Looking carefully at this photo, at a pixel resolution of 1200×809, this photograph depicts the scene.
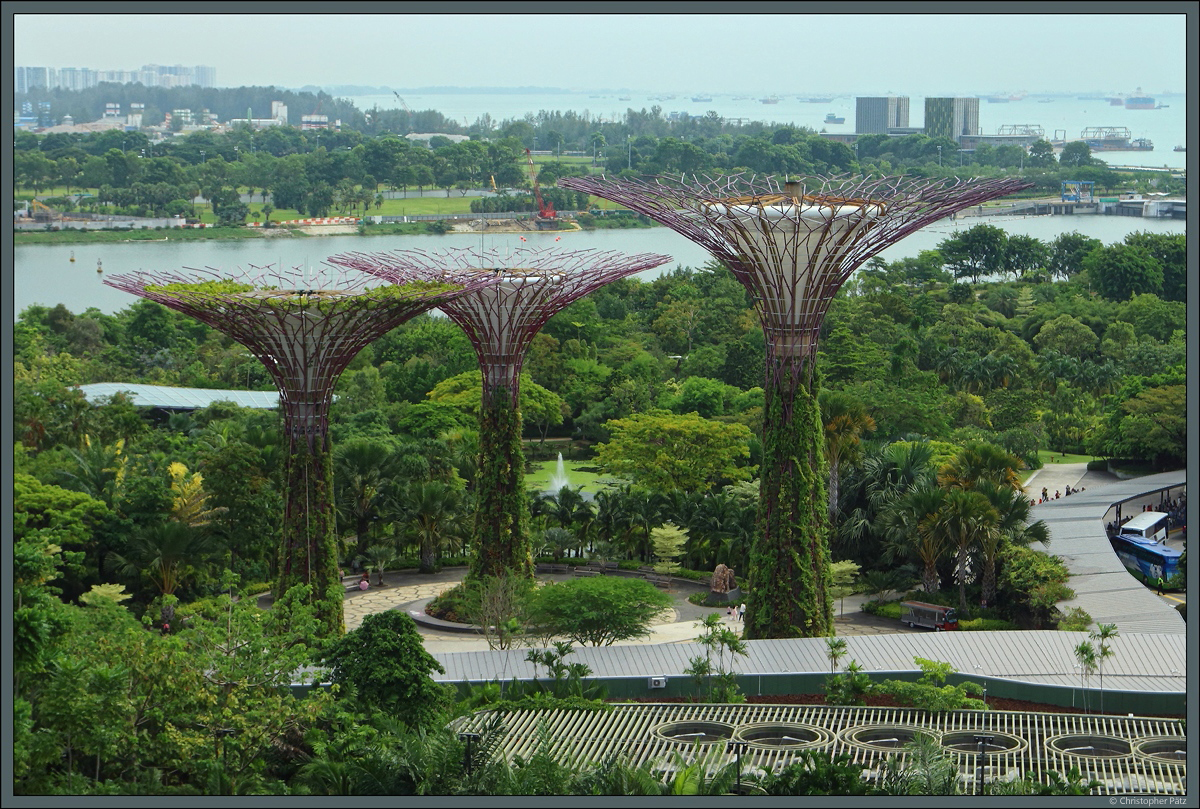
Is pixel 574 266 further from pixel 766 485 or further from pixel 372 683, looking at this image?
pixel 372 683

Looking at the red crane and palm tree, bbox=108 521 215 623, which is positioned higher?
the red crane

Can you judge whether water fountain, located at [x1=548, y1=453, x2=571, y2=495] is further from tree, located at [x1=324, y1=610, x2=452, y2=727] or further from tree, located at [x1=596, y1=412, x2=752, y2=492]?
tree, located at [x1=324, y1=610, x2=452, y2=727]

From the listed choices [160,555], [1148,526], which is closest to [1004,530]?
[1148,526]

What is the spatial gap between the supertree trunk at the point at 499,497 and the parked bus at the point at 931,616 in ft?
30.1

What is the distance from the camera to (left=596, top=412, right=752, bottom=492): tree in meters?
42.1

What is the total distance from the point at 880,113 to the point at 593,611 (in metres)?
147

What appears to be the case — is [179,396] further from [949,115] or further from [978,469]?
[949,115]

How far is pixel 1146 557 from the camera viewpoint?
39.2 m

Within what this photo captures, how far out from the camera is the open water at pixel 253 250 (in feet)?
308

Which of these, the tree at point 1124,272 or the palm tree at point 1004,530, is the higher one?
the tree at point 1124,272

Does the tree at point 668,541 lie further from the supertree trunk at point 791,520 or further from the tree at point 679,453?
the supertree trunk at point 791,520

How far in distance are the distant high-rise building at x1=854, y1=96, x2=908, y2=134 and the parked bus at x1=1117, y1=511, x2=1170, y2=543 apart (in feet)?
433

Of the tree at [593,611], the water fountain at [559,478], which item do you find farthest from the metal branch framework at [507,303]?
the water fountain at [559,478]

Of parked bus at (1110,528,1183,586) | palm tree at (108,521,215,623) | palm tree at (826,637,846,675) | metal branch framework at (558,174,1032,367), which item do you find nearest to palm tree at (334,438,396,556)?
palm tree at (108,521,215,623)
